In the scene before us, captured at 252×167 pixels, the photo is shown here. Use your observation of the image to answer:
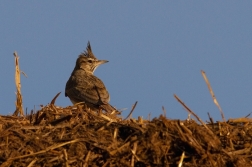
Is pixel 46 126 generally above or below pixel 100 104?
below

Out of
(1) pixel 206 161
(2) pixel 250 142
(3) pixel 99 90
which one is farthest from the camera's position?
(3) pixel 99 90

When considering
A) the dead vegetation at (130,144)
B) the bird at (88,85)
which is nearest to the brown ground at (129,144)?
the dead vegetation at (130,144)

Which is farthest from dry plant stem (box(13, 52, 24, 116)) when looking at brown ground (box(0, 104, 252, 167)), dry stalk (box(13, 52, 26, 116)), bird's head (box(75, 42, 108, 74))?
bird's head (box(75, 42, 108, 74))

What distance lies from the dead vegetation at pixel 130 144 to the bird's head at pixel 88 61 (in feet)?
29.7

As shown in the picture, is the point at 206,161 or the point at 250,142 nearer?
the point at 206,161

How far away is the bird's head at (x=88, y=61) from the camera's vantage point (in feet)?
51.8

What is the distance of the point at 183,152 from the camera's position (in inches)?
241

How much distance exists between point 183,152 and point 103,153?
725 mm

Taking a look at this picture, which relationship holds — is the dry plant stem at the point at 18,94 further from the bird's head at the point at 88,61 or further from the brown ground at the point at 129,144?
the bird's head at the point at 88,61

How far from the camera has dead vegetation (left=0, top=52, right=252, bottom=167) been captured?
20.1 ft

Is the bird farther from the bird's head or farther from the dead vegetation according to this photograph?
the dead vegetation

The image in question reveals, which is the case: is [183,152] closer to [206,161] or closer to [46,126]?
[206,161]

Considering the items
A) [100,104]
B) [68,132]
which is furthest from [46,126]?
[100,104]

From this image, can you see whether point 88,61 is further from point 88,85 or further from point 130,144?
point 130,144
